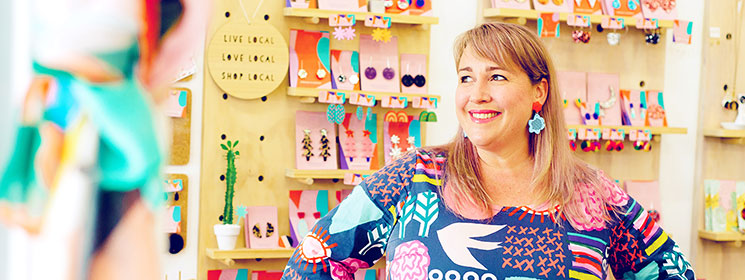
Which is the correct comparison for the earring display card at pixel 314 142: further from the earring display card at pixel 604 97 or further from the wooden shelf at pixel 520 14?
the earring display card at pixel 604 97

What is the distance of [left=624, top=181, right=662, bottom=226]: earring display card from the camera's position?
156 inches

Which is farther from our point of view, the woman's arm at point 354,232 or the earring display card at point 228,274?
the earring display card at point 228,274

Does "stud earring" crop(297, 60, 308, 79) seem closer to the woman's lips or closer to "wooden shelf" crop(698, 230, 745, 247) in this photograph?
the woman's lips

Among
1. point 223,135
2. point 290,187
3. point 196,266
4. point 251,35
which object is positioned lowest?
point 196,266

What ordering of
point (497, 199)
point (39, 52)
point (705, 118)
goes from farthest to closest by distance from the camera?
point (705, 118) → point (497, 199) → point (39, 52)

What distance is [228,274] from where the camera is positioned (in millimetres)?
3426

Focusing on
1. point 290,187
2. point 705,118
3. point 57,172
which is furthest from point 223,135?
point 57,172

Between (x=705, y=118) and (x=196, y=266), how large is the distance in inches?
99.2

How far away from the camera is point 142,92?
496 mm

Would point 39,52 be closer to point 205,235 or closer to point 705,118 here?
point 205,235

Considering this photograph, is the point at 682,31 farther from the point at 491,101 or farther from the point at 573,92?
the point at 491,101

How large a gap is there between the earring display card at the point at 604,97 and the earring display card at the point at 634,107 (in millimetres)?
34

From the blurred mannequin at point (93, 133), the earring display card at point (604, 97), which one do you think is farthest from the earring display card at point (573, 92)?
the blurred mannequin at point (93, 133)

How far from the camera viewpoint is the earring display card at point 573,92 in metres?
3.88
